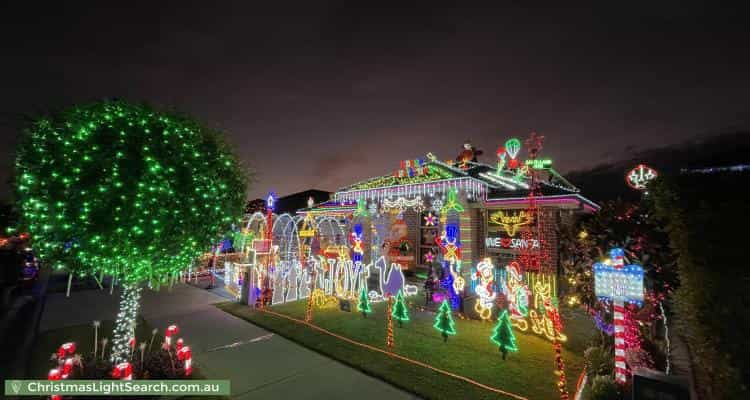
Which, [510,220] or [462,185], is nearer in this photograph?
[462,185]

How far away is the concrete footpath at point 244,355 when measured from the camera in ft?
15.8

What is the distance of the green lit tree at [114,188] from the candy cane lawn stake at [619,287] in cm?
635

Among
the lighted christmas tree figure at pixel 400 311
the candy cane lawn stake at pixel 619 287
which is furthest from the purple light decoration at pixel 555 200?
the lighted christmas tree figure at pixel 400 311

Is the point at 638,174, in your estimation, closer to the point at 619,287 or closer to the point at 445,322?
the point at 619,287

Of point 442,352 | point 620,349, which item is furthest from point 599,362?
point 442,352

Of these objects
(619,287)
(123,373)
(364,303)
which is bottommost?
(364,303)

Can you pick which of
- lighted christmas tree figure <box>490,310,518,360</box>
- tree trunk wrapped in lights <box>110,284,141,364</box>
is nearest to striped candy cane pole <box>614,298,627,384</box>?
lighted christmas tree figure <box>490,310,518,360</box>

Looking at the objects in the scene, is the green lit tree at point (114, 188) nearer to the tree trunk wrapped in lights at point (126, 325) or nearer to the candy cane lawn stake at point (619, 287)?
the tree trunk wrapped in lights at point (126, 325)

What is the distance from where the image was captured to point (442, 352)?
20.5ft

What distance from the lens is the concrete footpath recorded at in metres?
4.80

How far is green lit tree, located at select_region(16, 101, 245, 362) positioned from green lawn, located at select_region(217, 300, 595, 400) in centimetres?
401

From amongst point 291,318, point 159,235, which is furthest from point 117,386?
point 291,318

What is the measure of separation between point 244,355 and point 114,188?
14.2 feet

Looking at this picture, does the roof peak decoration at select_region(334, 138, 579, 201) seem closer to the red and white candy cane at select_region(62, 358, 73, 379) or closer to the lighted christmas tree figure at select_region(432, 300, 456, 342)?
the lighted christmas tree figure at select_region(432, 300, 456, 342)
